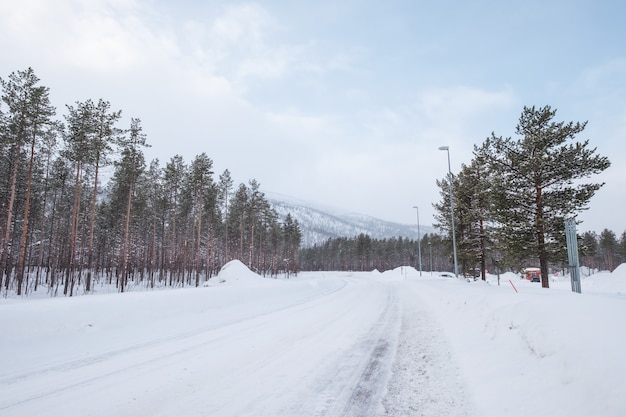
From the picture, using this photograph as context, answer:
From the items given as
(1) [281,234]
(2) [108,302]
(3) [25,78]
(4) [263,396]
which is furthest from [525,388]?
(1) [281,234]

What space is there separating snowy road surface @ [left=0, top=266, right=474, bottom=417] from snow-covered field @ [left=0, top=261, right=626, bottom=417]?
0.09 feet

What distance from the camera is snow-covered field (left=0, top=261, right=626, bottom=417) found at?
12.1 feet

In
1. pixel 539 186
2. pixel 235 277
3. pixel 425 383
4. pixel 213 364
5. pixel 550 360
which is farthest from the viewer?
pixel 235 277

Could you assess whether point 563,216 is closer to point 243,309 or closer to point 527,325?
point 527,325

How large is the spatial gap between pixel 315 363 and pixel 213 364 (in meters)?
1.79

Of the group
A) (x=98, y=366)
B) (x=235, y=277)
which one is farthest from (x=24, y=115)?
(x=98, y=366)

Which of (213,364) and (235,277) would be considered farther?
(235,277)

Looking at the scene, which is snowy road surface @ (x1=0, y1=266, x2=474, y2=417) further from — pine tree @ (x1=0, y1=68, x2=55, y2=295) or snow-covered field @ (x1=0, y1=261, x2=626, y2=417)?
pine tree @ (x1=0, y1=68, x2=55, y2=295)

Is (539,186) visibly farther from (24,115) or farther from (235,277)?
(24,115)

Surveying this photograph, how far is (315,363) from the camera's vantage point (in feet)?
18.4

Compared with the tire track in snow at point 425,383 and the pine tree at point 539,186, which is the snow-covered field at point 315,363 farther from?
the pine tree at point 539,186

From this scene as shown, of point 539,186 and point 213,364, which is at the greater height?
point 539,186

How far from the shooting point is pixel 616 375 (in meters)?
3.06

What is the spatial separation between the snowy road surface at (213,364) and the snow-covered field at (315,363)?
1.1 inches
